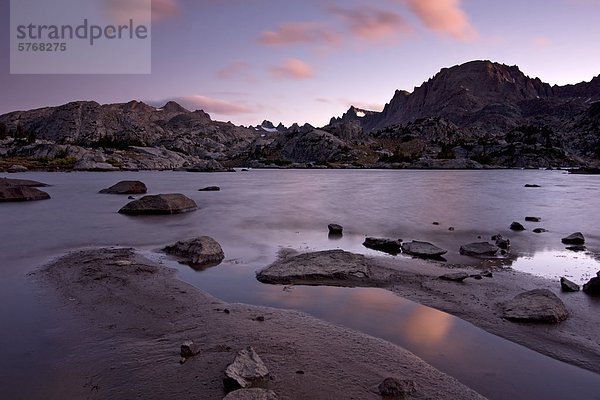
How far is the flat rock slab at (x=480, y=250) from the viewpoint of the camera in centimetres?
1836

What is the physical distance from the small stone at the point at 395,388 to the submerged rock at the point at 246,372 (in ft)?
6.86

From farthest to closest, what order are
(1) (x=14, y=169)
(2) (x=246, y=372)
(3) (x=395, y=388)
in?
1. (1) (x=14, y=169)
2. (2) (x=246, y=372)
3. (3) (x=395, y=388)

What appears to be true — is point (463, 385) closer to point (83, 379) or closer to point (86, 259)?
point (83, 379)

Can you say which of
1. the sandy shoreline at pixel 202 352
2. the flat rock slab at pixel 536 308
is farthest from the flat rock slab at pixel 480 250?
the sandy shoreline at pixel 202 352

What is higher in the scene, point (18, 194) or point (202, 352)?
point (18, 194)

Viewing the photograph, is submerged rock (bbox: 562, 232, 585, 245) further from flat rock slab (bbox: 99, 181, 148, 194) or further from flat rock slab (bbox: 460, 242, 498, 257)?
flat rock slab (bbox: 99, 181, 148, 194)

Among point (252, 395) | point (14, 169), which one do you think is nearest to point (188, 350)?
point (252, 395)

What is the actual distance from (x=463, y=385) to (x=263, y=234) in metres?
17.9

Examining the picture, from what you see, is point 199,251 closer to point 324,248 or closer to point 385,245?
point 324,248

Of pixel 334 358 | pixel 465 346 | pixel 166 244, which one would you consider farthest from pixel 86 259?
pixel 465 346

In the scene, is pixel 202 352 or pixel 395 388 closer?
pixel 395 388

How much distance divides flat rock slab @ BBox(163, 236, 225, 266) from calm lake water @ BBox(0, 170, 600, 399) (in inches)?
25.2

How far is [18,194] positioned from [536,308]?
4529 cm

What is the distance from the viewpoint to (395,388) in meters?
7.05
